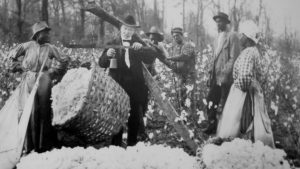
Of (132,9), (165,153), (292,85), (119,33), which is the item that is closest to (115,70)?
(119,33)

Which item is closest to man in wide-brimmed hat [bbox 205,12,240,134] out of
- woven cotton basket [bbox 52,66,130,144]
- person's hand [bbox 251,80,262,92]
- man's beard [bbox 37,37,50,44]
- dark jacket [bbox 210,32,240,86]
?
dark jacket [bbox 210,32,240,86]

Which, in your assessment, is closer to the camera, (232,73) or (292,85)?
(232,73)

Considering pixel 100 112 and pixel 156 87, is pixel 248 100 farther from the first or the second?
pixel 100 112

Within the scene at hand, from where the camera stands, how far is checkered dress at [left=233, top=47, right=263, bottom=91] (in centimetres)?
289

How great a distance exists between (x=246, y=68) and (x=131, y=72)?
80cm

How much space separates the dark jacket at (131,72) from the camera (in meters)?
3.15

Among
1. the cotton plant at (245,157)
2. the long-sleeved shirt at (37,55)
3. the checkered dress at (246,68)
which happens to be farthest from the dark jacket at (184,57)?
the long-sleeved shirt at (37,55)

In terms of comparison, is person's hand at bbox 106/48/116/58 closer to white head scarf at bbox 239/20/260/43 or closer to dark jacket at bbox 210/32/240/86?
dark jacket at bbox 210/32/240/86

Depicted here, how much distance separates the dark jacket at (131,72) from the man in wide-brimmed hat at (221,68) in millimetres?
453

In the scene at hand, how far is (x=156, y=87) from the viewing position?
315 cm

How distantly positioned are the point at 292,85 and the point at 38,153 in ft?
6.17

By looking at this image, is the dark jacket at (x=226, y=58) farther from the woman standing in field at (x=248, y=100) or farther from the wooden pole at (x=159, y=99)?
the wooden pole at (x=159, y=99)

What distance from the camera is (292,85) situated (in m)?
3.15

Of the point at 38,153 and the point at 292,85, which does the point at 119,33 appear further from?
the point at 292,85
